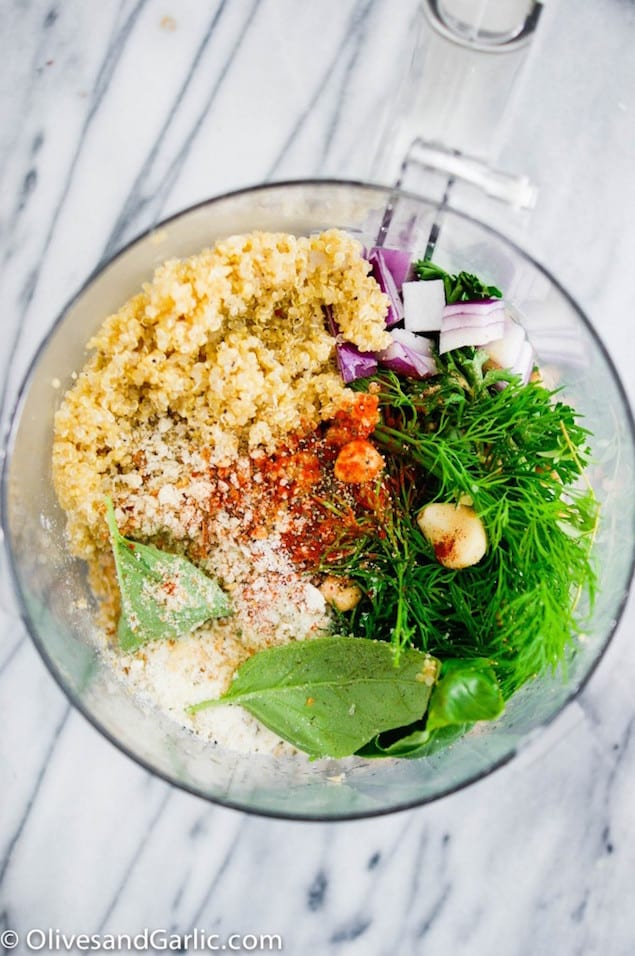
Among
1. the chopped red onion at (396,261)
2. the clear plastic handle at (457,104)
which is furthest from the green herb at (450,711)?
the clear plastic handle at (457,104)

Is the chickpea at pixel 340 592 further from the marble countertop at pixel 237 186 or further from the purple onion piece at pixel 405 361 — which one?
the marble countertop at pixel 237 186

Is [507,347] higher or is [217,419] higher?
A: [507,347]

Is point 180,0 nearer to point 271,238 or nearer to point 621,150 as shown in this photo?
point 271,238

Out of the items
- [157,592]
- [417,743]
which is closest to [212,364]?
[157,592]

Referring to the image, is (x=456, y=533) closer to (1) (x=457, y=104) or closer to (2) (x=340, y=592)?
(2) (x=340, y=592)

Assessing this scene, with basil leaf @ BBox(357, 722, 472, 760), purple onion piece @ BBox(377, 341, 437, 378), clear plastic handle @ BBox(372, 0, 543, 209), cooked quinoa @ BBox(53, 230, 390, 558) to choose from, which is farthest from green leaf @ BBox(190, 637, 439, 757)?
clear plastic handle @ BBox(372, 0, 543, 209)

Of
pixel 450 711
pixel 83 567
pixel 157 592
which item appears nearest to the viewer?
pixel 450 711
